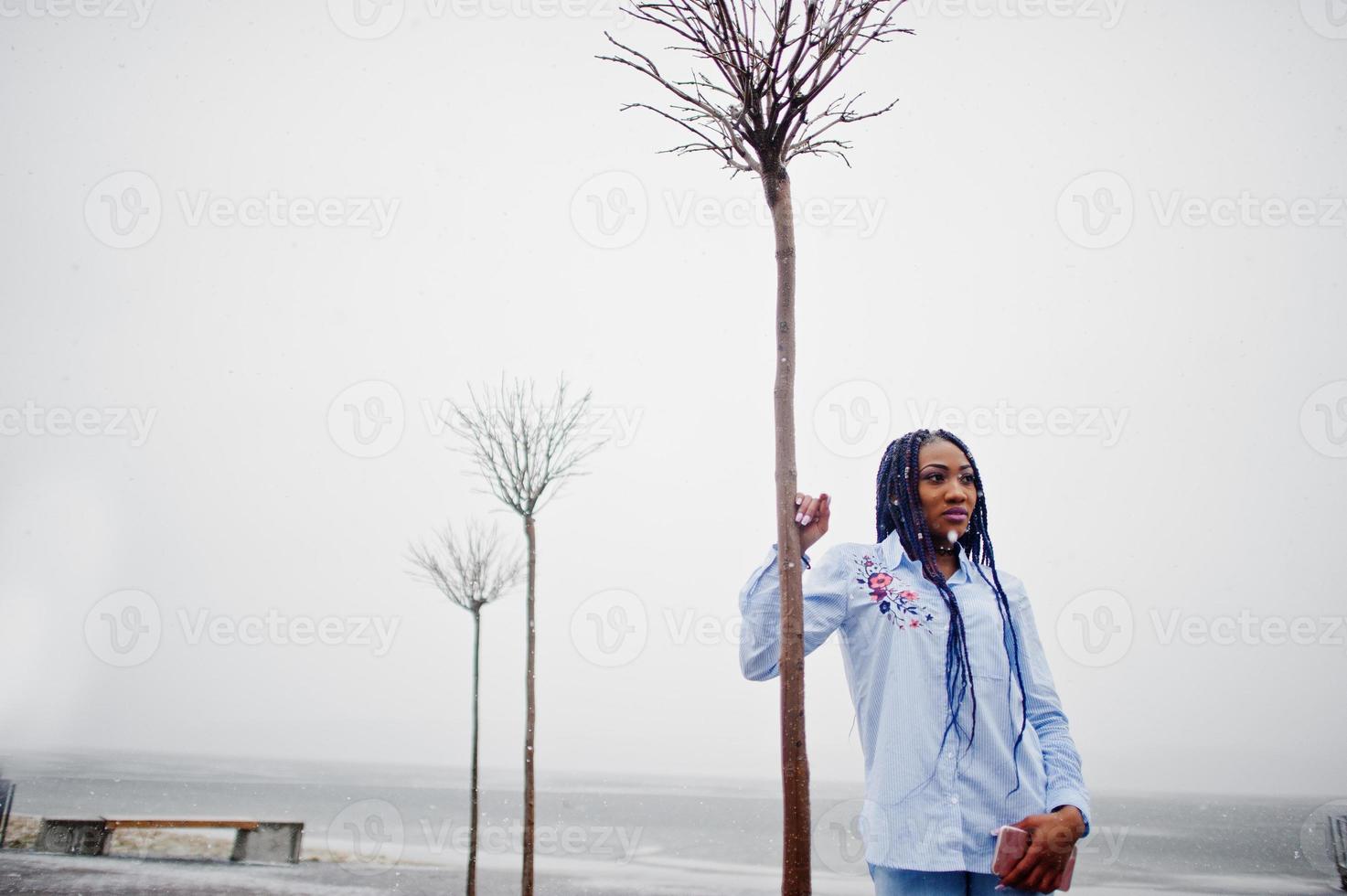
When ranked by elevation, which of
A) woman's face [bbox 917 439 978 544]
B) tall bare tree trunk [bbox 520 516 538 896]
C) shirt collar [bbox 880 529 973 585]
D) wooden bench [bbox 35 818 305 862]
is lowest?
wooden bench [bbox 35 818 305 862]

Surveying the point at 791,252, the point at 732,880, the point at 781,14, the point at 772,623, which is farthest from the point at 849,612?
the point at 732,880

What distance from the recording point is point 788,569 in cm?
240

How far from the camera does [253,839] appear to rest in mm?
17266

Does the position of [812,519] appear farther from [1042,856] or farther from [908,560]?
[1042,856]

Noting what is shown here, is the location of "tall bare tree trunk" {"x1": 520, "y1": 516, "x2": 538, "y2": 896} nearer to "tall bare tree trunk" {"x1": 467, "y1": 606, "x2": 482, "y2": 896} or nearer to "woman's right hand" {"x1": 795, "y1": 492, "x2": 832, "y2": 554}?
"tall bare tree trunk" {"x1": 467, "y1": 606, "x2": 482, "y2": 896}

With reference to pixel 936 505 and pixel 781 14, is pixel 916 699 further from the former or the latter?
pixel 781 14

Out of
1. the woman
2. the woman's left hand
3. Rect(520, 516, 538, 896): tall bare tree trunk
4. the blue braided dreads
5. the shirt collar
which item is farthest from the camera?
Rect(520, 516, 538, 896): tall bare tree trunk

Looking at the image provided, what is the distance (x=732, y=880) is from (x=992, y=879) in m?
20.4

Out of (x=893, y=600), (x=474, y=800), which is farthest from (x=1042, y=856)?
(x=474, y=800)

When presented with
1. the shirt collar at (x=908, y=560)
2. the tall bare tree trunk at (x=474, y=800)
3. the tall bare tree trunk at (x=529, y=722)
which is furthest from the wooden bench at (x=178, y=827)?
the shirt collar at (x=908, y=560)

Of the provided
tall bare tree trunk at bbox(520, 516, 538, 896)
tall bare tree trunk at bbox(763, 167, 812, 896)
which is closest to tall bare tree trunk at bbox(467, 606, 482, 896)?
tall bare tree trunk at bbox(520, 516, 538, 896)

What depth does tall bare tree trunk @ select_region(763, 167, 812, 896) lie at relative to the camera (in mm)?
2414

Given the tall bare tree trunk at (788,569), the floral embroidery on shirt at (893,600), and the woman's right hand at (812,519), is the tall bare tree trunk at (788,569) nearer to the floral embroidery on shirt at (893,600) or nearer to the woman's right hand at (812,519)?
the woman's right hand at (812,519)

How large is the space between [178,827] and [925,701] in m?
18.6
